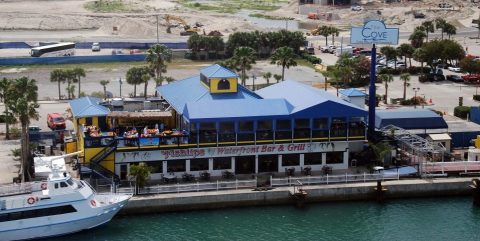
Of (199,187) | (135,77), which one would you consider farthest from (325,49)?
(199,187)

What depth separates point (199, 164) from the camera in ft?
182

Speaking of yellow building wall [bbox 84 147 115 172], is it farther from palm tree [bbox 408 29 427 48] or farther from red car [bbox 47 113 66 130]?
palm tree [bbox 408 29 427 48]

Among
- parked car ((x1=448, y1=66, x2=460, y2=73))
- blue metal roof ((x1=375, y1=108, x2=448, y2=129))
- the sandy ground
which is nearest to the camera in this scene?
blue metal roof ((x1=375, y1=108, x2=448, y2=129))

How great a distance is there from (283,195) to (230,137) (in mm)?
5584

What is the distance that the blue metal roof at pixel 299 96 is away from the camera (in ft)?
186

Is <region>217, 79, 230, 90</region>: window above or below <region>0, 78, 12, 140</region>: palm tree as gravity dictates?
above

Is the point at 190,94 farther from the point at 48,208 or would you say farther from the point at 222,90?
the point at 48,208

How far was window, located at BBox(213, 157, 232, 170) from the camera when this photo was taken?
5562 cm

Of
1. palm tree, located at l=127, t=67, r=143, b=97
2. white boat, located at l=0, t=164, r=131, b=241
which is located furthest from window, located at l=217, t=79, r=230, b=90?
palm tree, located at l=127, t=67, r=143, b=97

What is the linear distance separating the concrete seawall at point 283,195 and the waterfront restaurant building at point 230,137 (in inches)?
135

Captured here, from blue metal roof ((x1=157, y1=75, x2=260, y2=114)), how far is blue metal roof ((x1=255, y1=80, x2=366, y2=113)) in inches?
99.2

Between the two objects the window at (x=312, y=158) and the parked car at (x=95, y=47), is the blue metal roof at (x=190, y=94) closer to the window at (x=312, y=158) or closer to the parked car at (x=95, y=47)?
the window at (x=312, y=158)

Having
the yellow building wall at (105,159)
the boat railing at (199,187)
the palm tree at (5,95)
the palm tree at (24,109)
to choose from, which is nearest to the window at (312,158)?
the boat railing at (199,187)

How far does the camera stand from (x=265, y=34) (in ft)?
392
